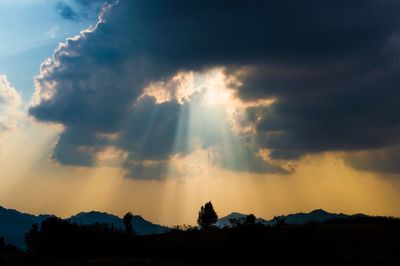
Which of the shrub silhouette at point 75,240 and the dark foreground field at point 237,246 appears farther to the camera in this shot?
the shrub silhouette at point 75,240

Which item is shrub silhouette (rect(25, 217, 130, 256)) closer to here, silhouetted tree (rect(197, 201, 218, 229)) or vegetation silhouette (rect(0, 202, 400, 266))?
vegetation silhouette (rect(0, 202, 400, 266))

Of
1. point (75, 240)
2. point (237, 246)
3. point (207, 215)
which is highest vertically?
point (207, 215)

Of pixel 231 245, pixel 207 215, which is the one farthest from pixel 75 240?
pixel 207 215

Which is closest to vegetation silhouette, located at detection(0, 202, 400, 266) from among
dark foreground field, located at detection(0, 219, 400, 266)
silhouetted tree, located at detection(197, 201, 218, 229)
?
dark foreground field, located at detection(0, 219, 400, 266)

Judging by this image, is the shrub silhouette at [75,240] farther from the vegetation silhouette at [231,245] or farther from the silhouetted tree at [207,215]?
the silhouetted tree at [207,215]

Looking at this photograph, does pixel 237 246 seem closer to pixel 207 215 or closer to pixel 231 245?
pixel 231 245

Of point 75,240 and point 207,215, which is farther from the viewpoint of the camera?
point 207,215

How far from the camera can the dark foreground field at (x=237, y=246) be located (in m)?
54.4

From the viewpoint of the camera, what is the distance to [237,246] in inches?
2334

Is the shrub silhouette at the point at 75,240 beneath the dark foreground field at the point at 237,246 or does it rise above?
above

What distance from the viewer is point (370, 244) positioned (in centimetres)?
5891

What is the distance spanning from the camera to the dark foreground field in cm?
5444

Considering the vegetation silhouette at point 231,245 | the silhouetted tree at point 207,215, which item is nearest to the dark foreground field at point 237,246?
the vegetation silhouette at point 231,245

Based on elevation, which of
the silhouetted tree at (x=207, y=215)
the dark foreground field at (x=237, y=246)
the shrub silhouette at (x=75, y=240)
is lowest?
the dark foreground field at (x=237, y=246)
